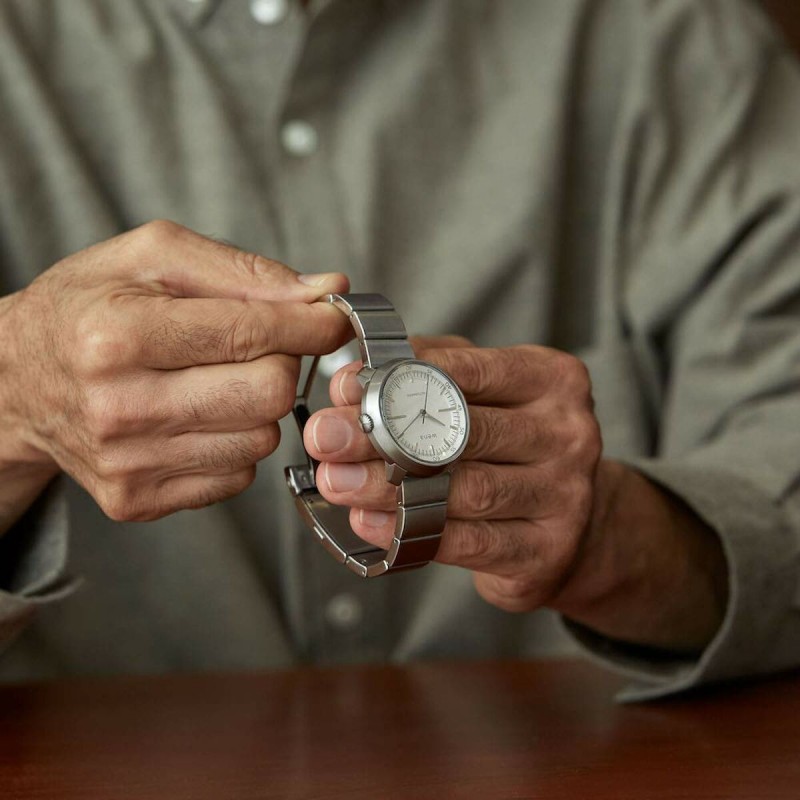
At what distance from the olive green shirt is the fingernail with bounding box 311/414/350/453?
378 millimetres

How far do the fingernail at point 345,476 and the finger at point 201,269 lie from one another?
0.36 ft

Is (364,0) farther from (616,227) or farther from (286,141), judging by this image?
(616,227)

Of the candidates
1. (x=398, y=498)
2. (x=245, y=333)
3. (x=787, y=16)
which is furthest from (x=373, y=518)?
(x=787, y=16)

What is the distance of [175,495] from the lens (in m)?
0.60

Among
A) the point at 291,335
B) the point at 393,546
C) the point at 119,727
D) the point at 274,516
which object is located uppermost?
the point at 291,335

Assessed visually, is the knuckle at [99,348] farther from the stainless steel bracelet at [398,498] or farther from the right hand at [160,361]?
the stainless steel bracelet at [398,498]

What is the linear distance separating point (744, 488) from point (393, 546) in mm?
384

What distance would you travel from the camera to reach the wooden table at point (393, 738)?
517 mm

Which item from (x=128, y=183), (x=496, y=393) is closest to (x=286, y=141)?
(x=128, y=183)

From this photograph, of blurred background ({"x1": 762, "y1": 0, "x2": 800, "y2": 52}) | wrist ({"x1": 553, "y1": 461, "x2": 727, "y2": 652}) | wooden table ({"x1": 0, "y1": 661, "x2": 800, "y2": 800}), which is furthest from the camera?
blurred background ({"x1": 762, "y1": 0, "x2": 800, "y2": 52})

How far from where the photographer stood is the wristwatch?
1.78 feet

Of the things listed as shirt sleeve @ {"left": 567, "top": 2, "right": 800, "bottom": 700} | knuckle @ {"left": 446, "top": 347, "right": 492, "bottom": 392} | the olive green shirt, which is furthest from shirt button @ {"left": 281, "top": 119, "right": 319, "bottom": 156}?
knuckle @ {"left": 446, "top": 347, "right": 492, "bottom": 392}

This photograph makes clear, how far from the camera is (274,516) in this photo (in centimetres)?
97

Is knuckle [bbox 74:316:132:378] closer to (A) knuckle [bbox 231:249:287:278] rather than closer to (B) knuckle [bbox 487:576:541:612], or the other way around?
(A) knuckle [bbox 231:249:287:278]
